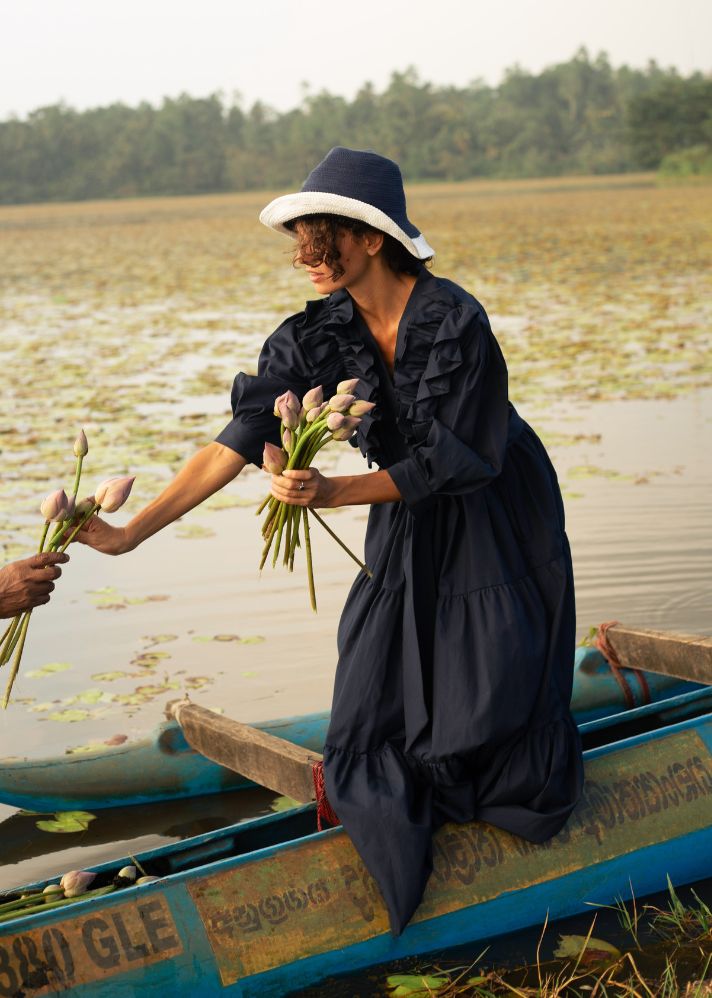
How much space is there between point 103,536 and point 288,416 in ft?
1.75

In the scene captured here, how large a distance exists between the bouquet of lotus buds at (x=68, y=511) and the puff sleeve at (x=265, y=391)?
0.40 m

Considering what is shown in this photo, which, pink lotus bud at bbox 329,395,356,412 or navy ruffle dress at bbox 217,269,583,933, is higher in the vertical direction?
pink lotus bud at bbox 329,395,356,412

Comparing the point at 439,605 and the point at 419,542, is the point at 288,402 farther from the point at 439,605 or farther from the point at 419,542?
the point at 439,605

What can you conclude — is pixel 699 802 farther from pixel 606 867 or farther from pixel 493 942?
pixel 493 942

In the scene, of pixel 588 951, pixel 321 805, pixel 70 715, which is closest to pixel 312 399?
pixel 321 805

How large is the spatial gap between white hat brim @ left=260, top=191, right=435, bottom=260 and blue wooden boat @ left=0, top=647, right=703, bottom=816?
157cm

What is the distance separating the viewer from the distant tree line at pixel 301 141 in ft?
221

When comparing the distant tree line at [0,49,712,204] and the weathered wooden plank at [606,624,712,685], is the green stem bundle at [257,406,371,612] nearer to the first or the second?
the weathered wooden plank at [606,624,712,685]

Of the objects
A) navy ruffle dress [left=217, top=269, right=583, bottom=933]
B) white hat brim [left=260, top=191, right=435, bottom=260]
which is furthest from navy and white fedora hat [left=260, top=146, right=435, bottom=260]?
navy ruffle dress [left=217, top=269, right=583, bottom=933]

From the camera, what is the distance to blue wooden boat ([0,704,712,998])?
247 centimetres

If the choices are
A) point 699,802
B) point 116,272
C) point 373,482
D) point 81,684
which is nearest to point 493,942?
point 699,802

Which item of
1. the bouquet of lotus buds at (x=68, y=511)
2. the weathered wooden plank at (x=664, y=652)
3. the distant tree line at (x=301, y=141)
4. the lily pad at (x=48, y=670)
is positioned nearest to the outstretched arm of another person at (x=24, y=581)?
the bouquet of lotus buds at (x=68, y=511)

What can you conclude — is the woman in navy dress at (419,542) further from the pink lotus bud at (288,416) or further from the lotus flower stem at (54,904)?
the lotus flower stem at (54,904)

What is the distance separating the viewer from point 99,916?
8.11 feet
